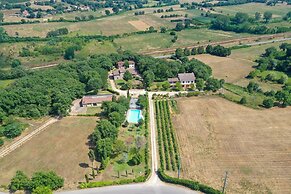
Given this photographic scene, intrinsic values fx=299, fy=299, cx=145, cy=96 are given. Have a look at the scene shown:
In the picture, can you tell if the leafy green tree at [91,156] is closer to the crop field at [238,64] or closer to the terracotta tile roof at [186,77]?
the terracotta tile roof at [186,77]

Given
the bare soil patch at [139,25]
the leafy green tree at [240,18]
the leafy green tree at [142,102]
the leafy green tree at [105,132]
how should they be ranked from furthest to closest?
1. the leafy green tree at [240,18]
2. the bare soil patch at [139,25]
3. the leafy green tree at [142,102]
4. the leafy green tree at [105,132]

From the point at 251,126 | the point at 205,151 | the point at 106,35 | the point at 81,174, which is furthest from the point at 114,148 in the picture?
the point at 106,35

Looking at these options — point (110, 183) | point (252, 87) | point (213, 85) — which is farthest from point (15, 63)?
point (252, 87)

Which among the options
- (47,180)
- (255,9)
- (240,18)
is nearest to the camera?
(47,180)

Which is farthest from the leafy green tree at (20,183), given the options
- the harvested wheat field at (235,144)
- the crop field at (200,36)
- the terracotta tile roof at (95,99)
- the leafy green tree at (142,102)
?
the crop field at (200,36)

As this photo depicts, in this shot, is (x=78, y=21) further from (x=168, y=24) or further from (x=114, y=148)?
(x=114, y=148)

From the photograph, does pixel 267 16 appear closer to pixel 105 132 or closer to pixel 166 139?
pixel 166 139
